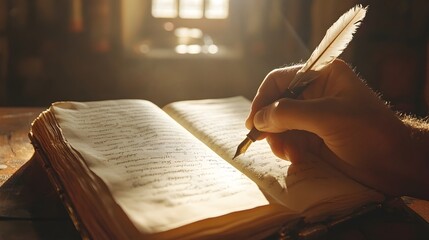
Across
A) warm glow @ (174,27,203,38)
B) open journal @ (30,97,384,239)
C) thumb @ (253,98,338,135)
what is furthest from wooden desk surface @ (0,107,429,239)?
warm glow @ (174,27,203,38)

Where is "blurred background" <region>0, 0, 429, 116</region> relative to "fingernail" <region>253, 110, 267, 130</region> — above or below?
below

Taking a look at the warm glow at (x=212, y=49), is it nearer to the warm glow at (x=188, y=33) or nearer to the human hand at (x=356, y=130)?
the warm glow at (x=188, y=33)

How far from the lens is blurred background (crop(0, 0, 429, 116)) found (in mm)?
3072

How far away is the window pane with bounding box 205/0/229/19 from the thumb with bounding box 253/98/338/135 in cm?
264

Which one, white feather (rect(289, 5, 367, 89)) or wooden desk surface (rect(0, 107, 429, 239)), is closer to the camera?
wooden desk surface (rect(0, 107, 429, 239))

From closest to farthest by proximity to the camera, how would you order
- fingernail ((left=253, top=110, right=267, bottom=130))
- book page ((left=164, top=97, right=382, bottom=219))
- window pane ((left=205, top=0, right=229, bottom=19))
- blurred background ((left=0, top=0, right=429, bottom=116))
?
book page ((left=164, top=97, right=382, bottom=219)), fingernail ((left=253, top=110, right=267, bottom=130)), blurred background ((left=0, top=0, right=429, bottom=116)), window pane ((left=205, top=0, right=229, bottom=19))

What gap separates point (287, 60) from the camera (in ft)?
10.9

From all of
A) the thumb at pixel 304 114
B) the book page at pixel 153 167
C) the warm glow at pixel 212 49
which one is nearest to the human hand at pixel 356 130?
the thumb at pixel 304 114

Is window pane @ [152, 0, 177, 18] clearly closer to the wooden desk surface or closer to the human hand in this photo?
the wooden desk surface

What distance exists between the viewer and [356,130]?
2.88 ft

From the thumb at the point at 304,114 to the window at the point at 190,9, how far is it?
268 centimetres

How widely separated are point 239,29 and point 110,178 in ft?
8.81

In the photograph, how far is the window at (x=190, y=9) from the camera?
11.4 feet

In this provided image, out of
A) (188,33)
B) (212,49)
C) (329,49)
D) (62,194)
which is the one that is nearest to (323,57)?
(329,49)
